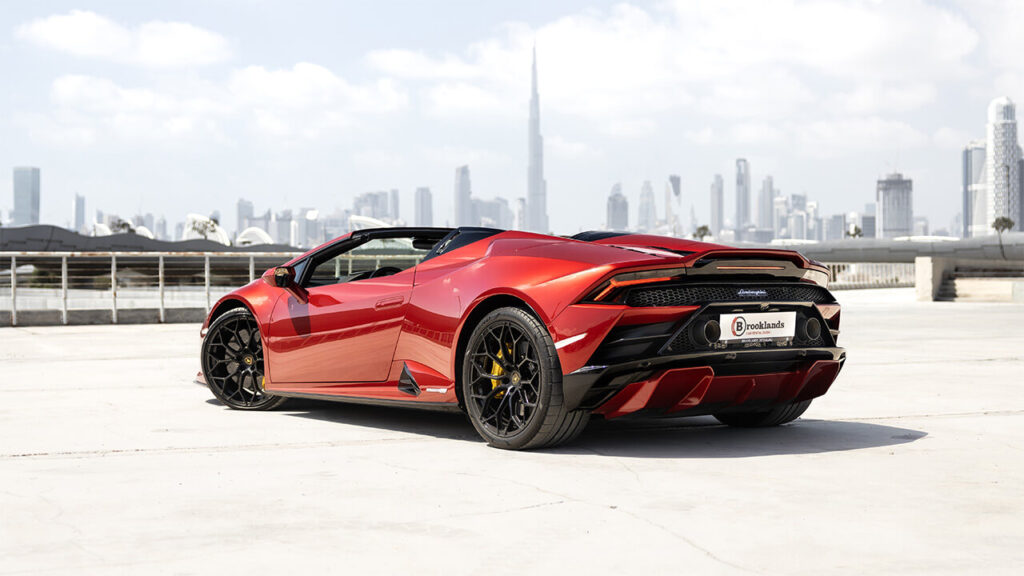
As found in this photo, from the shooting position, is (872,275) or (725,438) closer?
(725,438)

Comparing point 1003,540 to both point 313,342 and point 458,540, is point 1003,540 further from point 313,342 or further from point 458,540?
point 313,342

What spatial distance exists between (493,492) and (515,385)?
1.02 metres

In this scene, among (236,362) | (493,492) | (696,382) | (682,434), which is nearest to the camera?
(493,492)

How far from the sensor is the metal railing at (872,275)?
44.0m

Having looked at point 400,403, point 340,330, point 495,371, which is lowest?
point 400,403

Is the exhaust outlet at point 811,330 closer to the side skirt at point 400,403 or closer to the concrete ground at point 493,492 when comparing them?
the concrete ground at point 493,492

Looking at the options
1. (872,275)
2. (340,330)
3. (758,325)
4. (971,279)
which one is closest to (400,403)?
(340,330)

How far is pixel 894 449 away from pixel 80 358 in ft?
27.3

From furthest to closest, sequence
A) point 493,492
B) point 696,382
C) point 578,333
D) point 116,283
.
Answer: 1. point 116,283
2. point 696,382
3. point 578,333
4. point 493,492

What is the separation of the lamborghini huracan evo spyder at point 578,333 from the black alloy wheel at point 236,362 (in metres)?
0.79

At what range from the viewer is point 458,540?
3307 mm

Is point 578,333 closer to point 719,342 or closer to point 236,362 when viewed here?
point 719,342

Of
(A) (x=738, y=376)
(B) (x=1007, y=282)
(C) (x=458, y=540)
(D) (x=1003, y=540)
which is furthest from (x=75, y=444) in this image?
(B) (x=1007, y=282)

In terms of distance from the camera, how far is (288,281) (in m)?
6.56
